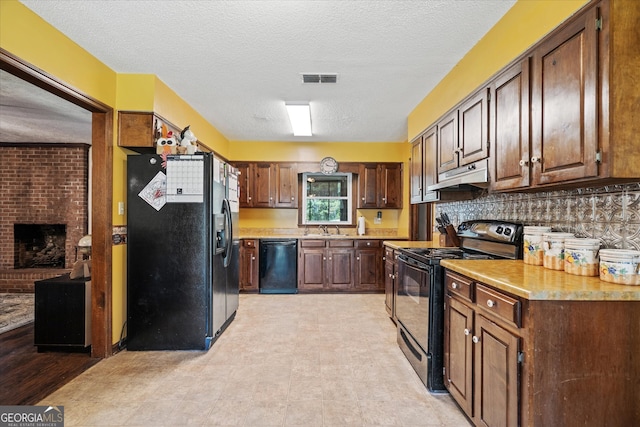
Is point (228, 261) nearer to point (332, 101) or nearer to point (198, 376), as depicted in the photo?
point (198, 376)

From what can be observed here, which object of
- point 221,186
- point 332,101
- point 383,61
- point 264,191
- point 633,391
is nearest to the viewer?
point 633,391

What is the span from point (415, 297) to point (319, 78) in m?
2.12

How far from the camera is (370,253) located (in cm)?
504

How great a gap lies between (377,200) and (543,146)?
3737 millimetres

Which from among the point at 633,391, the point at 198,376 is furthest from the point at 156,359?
the point at 633,391

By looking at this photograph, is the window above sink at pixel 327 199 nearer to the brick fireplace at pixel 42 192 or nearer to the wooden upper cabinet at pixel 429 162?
the wooden upper cabinet at pixel 429 162

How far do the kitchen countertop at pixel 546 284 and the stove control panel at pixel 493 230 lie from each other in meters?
0.38

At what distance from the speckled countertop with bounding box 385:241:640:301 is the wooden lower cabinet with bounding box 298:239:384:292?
3.19m

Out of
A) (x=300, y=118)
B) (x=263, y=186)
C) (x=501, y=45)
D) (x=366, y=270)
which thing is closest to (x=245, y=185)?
(x=263, y=186)

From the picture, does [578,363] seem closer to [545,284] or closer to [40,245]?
[545,284]

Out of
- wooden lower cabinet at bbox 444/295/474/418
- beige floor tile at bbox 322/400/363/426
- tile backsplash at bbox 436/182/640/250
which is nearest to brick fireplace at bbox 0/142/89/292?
beige floor tile at bbox 322/400/363/426

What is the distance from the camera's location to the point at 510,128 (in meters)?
1.94

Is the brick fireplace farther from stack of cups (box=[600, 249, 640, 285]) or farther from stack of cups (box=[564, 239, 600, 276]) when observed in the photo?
stack of cups (box=[600, 249, 640, 285])

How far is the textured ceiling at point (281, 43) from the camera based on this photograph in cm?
200
